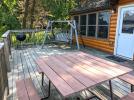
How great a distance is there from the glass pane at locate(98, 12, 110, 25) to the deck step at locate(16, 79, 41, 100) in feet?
17.9

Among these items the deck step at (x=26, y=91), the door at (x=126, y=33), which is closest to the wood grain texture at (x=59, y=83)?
the deck step at (x=26, y=91)

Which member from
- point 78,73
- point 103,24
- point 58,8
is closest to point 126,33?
point 103,24

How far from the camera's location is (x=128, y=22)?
6.42 meters

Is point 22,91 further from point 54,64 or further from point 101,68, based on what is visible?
point 101,68

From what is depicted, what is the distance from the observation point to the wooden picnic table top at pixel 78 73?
2.10 meters

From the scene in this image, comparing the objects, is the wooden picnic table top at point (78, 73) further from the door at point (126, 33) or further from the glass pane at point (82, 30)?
the glass pane at point (82, 30)

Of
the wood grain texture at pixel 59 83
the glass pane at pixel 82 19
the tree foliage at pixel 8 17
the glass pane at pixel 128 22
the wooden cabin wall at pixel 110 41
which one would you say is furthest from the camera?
the tree foliage at pixel 8 17

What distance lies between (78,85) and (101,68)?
73cm

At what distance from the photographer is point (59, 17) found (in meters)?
12.9

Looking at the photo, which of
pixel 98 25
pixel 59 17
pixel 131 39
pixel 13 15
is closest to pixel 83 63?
pixel 131 39

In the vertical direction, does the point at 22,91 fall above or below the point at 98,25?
below

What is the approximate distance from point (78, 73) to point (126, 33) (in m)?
4.56

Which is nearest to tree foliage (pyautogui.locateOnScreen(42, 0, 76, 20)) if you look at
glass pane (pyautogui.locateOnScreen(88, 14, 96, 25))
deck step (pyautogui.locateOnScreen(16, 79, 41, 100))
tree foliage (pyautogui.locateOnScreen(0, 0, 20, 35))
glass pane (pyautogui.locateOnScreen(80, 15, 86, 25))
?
tree foliage (pyautogui.locateOnScreen(0, 0, 20, 35))

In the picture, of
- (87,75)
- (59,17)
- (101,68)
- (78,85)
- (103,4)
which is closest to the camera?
(78,85)
